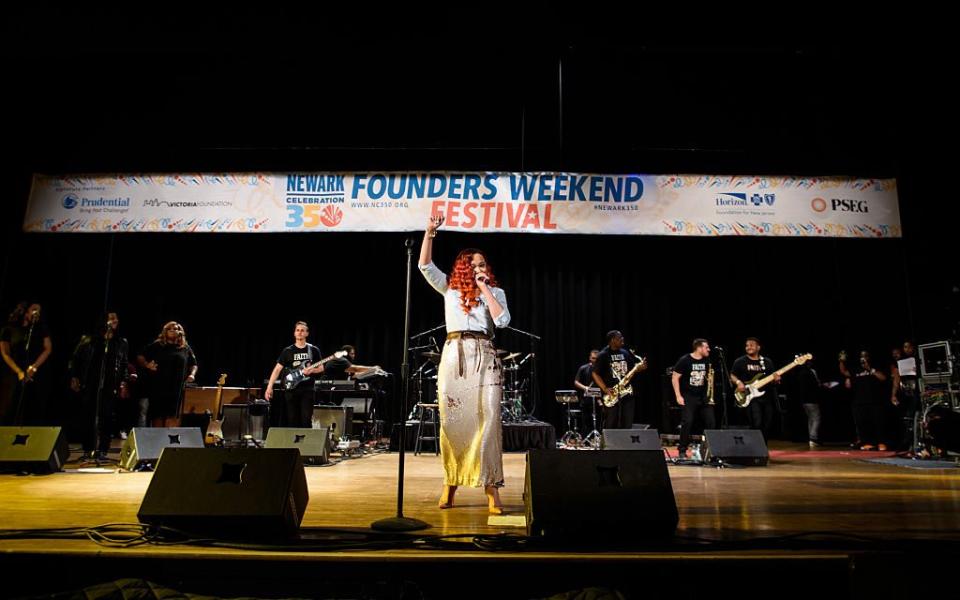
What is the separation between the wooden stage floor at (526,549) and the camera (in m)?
2.08

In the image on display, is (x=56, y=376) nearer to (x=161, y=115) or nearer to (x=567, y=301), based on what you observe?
(x=161, y=115)

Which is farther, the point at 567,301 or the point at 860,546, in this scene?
the point at 567,301

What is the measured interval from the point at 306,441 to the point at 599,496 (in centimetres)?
466

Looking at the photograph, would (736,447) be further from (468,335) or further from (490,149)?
(490,149)

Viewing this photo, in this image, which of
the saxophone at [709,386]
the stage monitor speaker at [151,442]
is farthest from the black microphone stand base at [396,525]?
the saxophone at [709,386]

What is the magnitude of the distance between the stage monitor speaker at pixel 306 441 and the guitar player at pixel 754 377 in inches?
212

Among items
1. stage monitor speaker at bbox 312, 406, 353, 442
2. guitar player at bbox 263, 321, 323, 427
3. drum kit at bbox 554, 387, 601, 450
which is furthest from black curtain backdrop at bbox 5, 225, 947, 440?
guitar player at bbox 263, 321, 323, 427

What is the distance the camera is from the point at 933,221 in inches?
328

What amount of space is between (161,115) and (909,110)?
9.60m

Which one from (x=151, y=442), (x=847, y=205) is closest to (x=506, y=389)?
(x=151, y=442)

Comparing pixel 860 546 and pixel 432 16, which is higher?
pixel 432 16

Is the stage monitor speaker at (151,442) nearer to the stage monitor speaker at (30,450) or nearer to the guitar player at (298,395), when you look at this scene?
the stage monitor speaker at (30,450)

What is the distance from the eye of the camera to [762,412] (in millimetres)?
7676

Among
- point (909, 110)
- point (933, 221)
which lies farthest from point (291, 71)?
point (933, 221)
